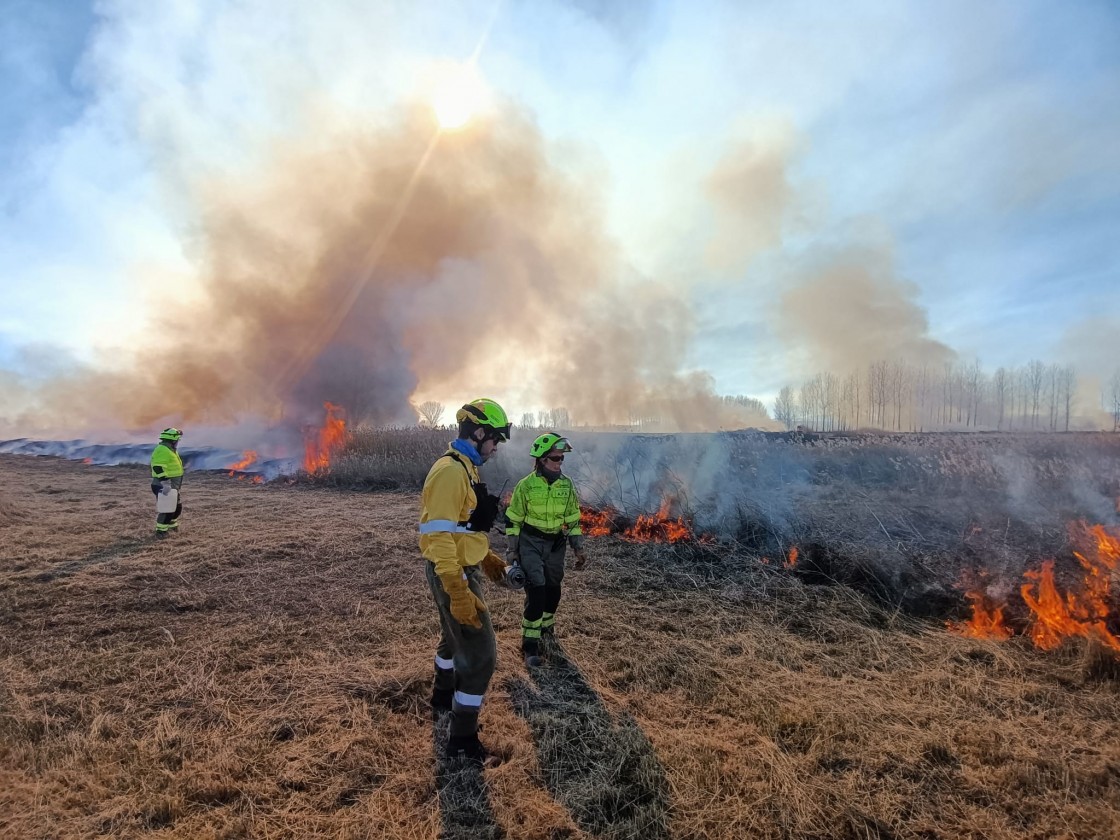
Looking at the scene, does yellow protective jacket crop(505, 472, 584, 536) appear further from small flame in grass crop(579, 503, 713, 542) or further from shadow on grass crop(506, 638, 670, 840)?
small flame in grass crop(579, 503, 713, 542)

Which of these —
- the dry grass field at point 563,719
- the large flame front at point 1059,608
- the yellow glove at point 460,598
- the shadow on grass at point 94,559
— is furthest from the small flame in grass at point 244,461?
the large flame front at point 1059,608

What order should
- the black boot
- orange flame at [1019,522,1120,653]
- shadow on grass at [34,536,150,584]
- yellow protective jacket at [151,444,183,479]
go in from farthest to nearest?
yellow protective jacket at [151,444,183,479] < shadow on grass at [34,536,150,584] < orange flame at [1019,522,1120,653] < the black boot

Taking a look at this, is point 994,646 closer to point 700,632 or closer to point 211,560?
point 700,632

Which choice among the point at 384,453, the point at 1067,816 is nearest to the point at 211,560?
the point at 1067,816

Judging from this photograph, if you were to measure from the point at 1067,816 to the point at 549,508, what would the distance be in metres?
4.03

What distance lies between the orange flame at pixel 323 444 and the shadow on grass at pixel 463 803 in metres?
19.4

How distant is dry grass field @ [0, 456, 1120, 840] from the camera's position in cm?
311

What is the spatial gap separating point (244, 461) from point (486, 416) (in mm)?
25218

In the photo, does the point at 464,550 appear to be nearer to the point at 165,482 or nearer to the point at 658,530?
the point at 658,530

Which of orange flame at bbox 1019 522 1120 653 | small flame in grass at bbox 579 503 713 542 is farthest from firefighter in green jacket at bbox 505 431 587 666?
orange flame at bbox 1019 522 1120 653

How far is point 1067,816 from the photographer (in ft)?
9.91

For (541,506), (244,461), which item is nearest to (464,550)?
(541,506)

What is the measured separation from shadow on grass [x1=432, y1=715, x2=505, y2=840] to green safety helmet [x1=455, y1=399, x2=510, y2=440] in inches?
84.9

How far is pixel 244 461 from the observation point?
81.4 feet
